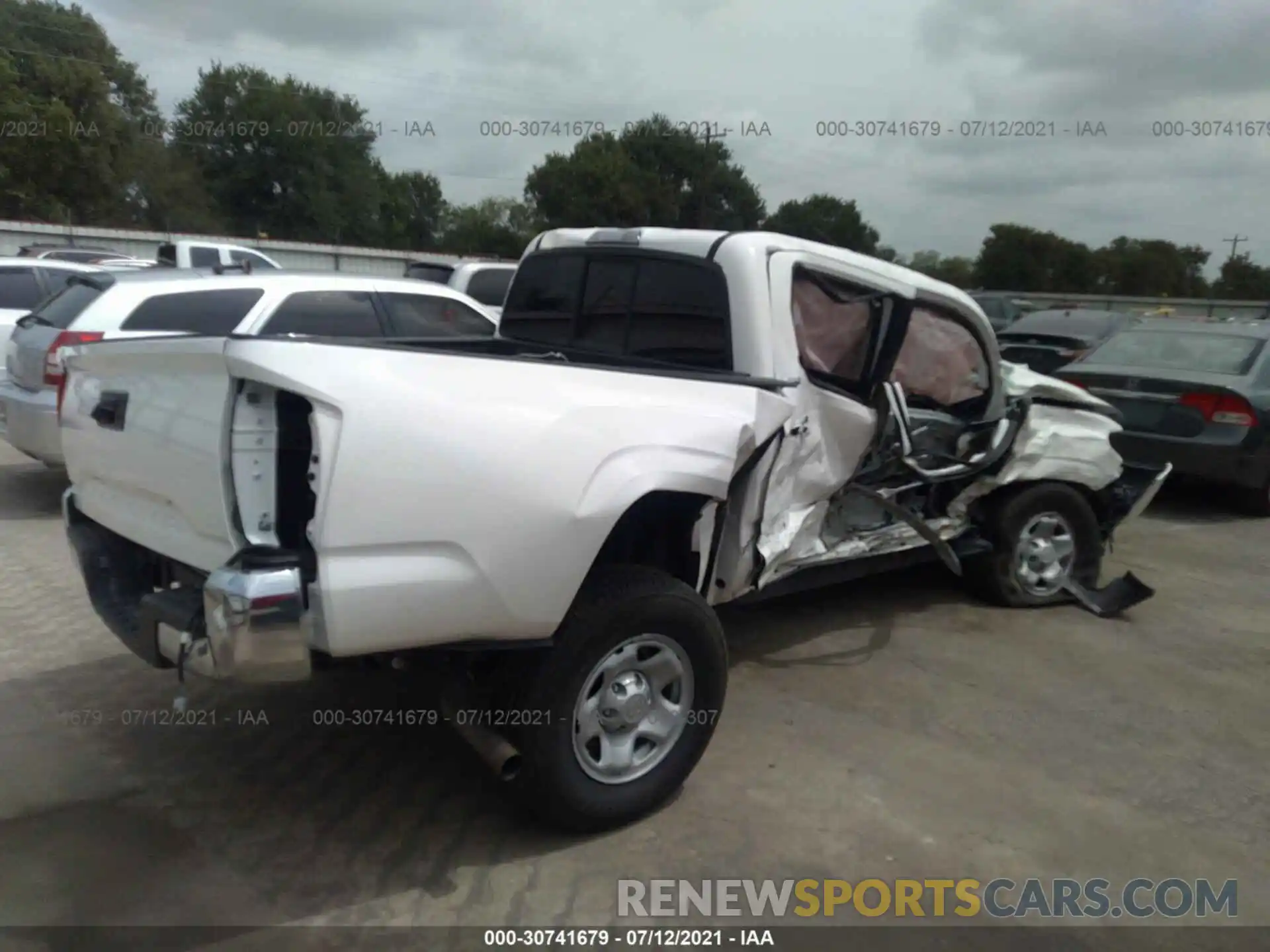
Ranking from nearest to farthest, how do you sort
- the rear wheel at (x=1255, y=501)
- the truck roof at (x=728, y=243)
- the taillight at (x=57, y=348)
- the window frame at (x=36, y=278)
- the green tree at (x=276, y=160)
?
the truck roof at (x=728, y=243) < the taillight at (x=57, y=348) < the rear wheel at (x=1255, y=501) < the window frame at (x=36, y=278) < the green tree at (x=276, y=160)

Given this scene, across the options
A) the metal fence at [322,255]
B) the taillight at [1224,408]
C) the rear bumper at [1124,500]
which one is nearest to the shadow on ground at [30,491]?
the rear bumper at [1124,500]

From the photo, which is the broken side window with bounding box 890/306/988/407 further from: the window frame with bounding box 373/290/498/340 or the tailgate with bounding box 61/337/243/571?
the window frame with bounding box 373/290/498/340

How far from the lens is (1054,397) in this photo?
5.67 metres

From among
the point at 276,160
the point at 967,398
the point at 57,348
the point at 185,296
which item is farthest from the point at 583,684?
the point at 276,160

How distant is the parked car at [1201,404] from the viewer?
26.6 ft

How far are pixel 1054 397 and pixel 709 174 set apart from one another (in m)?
35.4

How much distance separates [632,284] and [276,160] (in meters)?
47.1

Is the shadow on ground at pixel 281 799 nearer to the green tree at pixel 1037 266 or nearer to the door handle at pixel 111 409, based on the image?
the door handle at pixel 111 409

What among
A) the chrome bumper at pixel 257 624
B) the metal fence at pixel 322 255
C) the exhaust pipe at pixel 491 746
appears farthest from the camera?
the metal fence at pixel 322 255

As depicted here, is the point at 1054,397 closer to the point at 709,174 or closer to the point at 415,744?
the point at 415,744

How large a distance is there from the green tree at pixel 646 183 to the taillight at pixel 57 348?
28.3 m

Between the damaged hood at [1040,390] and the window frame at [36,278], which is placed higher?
the damaged hood at [1040,390]

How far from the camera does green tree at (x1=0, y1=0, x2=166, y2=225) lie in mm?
37906

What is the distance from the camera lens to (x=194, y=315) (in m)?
7.23
